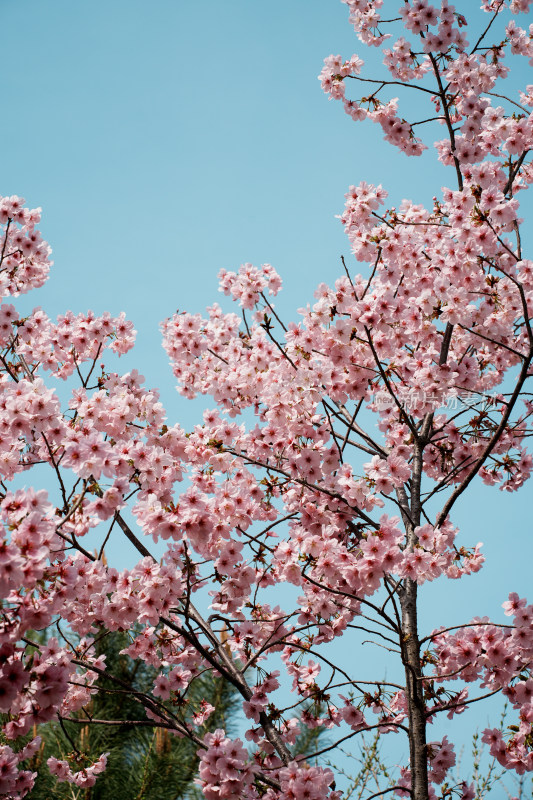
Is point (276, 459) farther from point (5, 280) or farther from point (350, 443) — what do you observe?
point (5, 280)

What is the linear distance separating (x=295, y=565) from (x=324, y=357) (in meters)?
1.63

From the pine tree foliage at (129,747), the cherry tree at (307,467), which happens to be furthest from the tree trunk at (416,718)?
the pine tree foliage at (129,747)

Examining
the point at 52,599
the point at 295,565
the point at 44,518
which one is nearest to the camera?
the point at 44,518

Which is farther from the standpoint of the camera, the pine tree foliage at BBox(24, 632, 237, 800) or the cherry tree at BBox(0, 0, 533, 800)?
the pine tree foliage at BBox(24, 632, 237, 800)

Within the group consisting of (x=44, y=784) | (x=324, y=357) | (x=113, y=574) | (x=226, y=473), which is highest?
(x=324, y=357)

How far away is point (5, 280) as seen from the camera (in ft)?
16.8

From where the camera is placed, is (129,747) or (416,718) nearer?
(416,718)

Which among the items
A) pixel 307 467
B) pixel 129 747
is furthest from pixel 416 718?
pixel 129 747

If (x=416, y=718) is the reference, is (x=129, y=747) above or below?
above

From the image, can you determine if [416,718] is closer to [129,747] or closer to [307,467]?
[307,467]

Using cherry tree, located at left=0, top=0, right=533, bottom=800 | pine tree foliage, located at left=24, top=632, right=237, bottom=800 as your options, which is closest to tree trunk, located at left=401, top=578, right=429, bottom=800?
cherry tree, located at left=0, top=0, right=533, bottom=800

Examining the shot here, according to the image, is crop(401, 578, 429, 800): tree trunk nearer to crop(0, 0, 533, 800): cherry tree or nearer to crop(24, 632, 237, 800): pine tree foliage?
crop(0, 0, 533, 800): cherry tree

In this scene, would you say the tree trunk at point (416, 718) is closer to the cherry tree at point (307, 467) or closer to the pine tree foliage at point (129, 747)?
the cherry tree at point (307, 467)

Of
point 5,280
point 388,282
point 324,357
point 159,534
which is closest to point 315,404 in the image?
point 324,357
